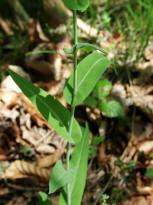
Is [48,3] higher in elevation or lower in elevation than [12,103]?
higher

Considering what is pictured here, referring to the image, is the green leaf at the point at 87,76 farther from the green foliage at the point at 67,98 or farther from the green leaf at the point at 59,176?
the green leaf at the point at 59,176

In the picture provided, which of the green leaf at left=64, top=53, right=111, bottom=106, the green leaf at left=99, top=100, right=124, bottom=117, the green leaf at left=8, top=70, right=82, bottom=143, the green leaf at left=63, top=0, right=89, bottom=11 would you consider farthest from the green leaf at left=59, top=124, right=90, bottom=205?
the green leaf at left=63, top=0, right=89, bottom=11

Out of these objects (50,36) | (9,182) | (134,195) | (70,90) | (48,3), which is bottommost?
(134,195)

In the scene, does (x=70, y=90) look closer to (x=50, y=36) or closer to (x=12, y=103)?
(x=12, y=103)

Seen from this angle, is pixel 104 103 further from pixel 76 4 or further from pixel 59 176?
pixel 76 4

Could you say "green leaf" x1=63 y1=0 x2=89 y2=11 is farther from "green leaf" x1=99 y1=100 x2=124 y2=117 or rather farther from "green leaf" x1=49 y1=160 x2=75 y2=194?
"green leaf" x1=99 y1=100 x2=124 y2=117

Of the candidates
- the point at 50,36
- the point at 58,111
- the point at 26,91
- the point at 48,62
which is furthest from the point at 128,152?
the point at 50,36
